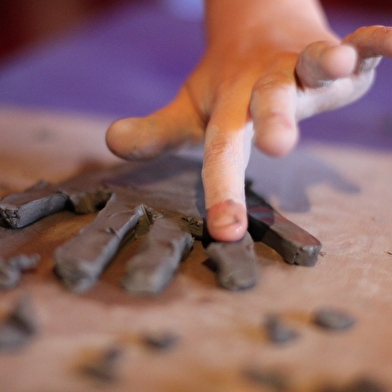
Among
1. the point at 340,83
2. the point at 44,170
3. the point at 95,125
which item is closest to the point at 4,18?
the point at 95,125

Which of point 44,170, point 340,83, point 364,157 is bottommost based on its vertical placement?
point 364,157

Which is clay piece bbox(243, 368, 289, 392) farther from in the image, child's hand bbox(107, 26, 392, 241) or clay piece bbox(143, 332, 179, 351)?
child's hand bbox(107, 26, 392, 241)

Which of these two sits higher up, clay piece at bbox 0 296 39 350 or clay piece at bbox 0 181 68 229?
clay piece at bbox 0 181 68 229

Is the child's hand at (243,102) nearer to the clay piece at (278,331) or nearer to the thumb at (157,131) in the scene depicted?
the thumb at (157,131)

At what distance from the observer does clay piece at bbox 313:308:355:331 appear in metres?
0.54

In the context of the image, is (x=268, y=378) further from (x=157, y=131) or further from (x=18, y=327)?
(x=157, y=131)

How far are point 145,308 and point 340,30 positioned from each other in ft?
5.63

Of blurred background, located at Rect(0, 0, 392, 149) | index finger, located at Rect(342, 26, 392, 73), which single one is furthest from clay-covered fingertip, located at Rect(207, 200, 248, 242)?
blurred background, located at Rect(0, 0, 392, 149)

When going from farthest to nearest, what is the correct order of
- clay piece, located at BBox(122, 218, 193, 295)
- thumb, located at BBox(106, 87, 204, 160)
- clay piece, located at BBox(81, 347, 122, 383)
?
1. thumb, located at BBox(106, 87, 204, 160)
2. clay piece, located at BBox(122, 218, 193, 295)
3. clay piece, located at BBox(81, 347, 122, 383)

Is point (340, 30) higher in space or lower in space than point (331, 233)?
higher

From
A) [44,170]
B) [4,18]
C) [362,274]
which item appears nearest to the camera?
[362,274]

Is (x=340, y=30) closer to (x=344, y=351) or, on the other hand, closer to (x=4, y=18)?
(x=4, y=18)

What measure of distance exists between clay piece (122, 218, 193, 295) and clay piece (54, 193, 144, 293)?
4cm

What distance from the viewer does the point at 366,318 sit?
0.57 m
